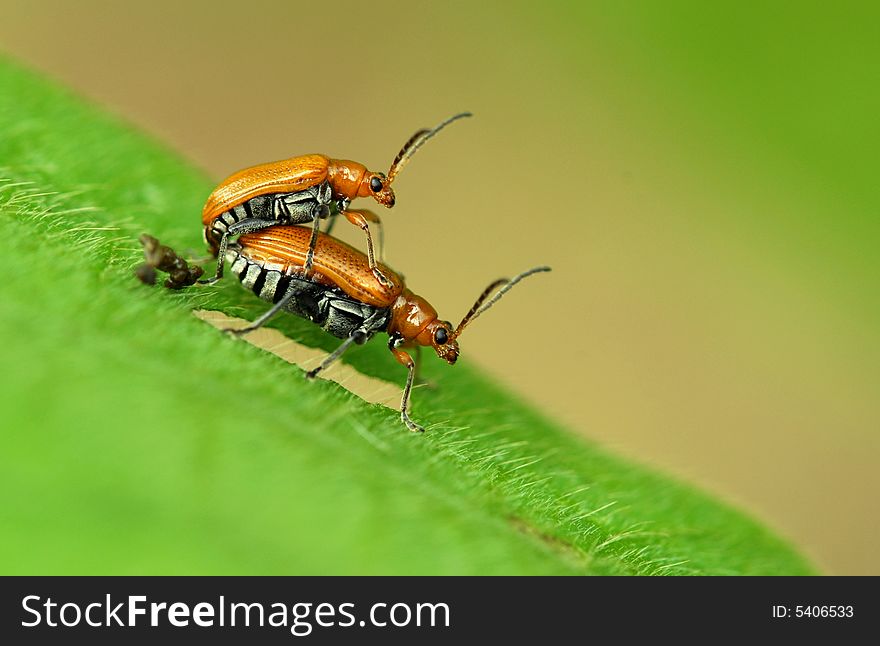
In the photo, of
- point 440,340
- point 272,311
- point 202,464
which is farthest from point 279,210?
point 202,464

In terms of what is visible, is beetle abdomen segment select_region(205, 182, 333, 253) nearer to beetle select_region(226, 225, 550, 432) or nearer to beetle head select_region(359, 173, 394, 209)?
beetle select_region(226, 225, 550, 432)

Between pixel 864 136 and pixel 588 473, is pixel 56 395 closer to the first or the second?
pixel 588 473

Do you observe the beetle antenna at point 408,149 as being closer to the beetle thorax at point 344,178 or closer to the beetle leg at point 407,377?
the beetle thorax at point 344,178

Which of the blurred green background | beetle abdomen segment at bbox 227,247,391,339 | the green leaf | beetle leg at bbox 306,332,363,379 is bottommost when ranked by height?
the green leaf

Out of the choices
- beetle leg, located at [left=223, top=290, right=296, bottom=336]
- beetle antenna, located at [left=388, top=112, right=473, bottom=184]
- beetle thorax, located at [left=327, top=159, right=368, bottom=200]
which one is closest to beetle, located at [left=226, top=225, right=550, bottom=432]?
beetle leg, located at [left=223, top=290, right=296, bottom=336]

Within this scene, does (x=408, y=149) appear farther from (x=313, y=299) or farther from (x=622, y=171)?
(x=622, y=171)

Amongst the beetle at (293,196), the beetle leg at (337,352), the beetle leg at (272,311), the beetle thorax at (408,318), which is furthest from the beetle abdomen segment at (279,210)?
the beetle leg at (337,352)

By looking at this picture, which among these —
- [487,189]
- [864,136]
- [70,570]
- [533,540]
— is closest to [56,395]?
[70,570]
